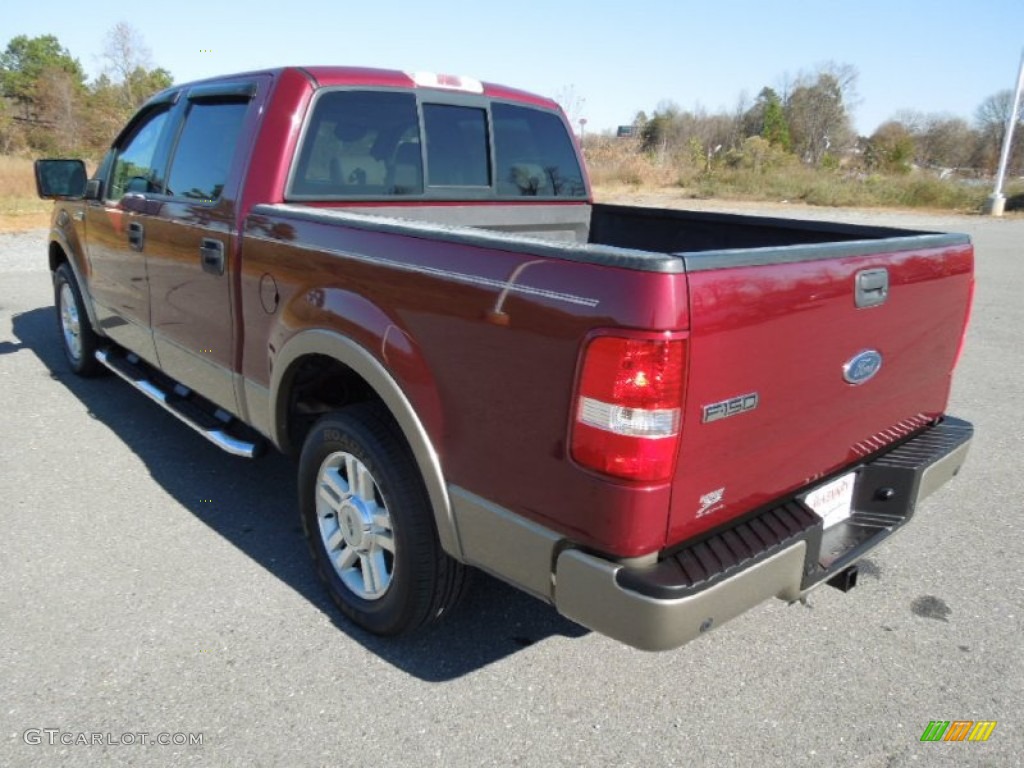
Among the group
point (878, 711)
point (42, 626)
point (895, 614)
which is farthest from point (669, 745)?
point (42, 626)

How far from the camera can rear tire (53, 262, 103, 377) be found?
5273mm

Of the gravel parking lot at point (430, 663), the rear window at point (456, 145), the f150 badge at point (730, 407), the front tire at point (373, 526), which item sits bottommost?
the gravel parking lot at point (430, 663)

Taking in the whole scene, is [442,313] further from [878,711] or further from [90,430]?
[90,430]

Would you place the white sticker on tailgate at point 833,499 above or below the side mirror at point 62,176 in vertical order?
below

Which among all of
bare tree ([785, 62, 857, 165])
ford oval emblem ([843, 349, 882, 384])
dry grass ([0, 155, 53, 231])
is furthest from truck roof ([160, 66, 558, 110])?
bare tree ([785, 62, 857, 165])

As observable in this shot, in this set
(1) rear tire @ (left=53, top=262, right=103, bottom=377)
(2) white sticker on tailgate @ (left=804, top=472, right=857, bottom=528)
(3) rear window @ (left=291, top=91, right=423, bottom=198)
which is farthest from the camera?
(1) rear tire @ (left=53, top=262, right=103, bottom=377)

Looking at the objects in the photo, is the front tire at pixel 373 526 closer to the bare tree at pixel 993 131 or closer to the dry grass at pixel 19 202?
the dry grass at pixel 19 202

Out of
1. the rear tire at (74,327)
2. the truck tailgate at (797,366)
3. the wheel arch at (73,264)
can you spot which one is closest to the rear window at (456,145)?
the truck tailgate at (797,366)

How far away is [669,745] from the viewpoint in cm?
225

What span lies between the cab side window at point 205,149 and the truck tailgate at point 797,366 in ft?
7.80

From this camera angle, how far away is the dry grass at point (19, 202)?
1585cm

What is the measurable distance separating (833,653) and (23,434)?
4618 mm

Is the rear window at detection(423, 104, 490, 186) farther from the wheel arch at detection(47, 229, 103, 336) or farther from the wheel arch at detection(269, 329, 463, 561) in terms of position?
the wheel arch at detection(47, 229, 103, 336)

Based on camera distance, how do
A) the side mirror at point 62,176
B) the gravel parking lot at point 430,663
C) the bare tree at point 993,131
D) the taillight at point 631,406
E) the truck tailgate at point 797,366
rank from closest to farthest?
the taillight at point 631,406, the truck tailgate at point 797,366, the gravel parking lot at point 430,663, the side mirror at point 62,176, the bare tree at point 993,131
